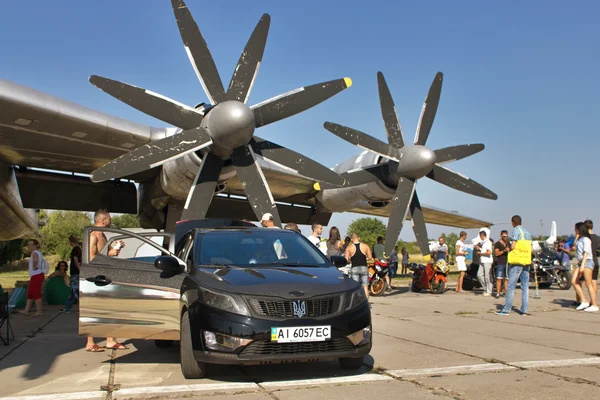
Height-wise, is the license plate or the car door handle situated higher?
the car door handle

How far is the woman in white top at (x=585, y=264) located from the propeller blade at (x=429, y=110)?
4.30 meters

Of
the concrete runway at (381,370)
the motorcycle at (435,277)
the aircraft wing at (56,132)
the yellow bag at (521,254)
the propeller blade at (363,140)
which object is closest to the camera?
the concrete runway at (381,370)

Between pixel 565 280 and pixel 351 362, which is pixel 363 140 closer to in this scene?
pixel 565 280

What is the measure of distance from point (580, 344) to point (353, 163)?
838cm

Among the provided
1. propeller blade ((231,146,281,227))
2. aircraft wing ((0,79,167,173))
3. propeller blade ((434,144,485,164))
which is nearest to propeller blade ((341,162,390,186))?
propeller blade ((434,144,485,164))

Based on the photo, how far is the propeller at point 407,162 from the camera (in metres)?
12.3

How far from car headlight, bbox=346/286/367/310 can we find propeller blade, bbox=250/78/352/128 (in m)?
6.41

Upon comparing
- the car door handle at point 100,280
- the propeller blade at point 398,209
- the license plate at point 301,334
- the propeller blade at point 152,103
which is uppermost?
the propeller blade at point 152,103

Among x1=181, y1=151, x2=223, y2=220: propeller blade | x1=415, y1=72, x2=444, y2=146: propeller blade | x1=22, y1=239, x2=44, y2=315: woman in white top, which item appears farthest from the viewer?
x1=415, y1=72, x2=444, y2=146: propeller blade

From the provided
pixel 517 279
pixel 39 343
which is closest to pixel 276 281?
pixel 39 343

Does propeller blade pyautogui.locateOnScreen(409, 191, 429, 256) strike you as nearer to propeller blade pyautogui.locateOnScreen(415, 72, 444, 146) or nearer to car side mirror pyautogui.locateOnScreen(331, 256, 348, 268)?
propeller blade pyautogui.locateOnScreen(415, 72, 444, 146)

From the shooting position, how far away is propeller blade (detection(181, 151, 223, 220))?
10016 mm

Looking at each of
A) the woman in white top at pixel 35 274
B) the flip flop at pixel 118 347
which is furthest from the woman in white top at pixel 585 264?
the woman in white top at pixel 35 274

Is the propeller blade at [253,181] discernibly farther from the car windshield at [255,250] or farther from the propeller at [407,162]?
the car windshield at [255,250]
